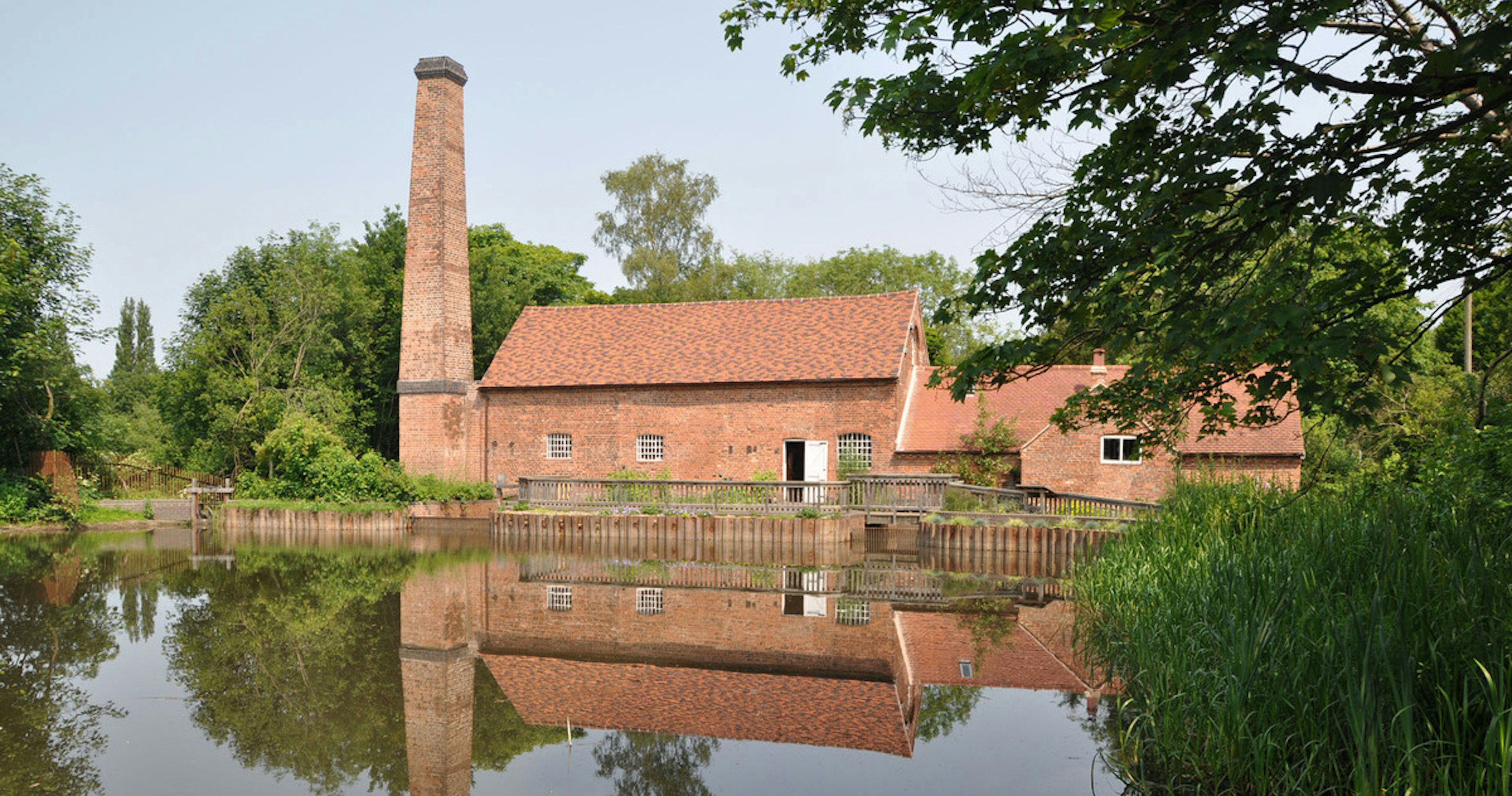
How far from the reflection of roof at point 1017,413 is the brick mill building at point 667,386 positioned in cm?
6

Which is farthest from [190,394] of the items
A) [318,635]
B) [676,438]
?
[318,635]

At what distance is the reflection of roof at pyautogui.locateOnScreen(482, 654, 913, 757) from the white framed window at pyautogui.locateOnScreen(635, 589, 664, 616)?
2.97 metres

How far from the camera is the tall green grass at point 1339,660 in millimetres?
4309

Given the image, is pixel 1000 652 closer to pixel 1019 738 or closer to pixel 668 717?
pixel 1019 738

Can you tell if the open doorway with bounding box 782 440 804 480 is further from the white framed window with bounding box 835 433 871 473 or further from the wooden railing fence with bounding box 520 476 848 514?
the wooden railing fence with bounding box 520 476 848 514

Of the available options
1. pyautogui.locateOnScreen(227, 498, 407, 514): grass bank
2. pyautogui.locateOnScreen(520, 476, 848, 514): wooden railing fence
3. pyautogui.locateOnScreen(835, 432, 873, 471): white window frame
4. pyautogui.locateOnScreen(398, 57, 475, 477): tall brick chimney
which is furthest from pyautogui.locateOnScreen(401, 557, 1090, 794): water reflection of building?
pyautogui.locateOnScreen(398, 57, 475, 477): tall brick chimney

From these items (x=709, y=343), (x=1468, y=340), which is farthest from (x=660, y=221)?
(x=1468, y=340)

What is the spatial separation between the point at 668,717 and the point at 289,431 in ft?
73.3

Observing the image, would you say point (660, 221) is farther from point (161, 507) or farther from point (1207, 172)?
point (1207, 172)

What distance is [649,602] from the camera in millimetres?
13555

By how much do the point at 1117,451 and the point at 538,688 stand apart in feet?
60.9

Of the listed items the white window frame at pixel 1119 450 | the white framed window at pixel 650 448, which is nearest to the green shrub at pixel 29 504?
the white framed window at pixel 650 448

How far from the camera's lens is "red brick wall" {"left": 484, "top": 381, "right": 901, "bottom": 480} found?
86.5ft

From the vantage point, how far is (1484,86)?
418 cm
